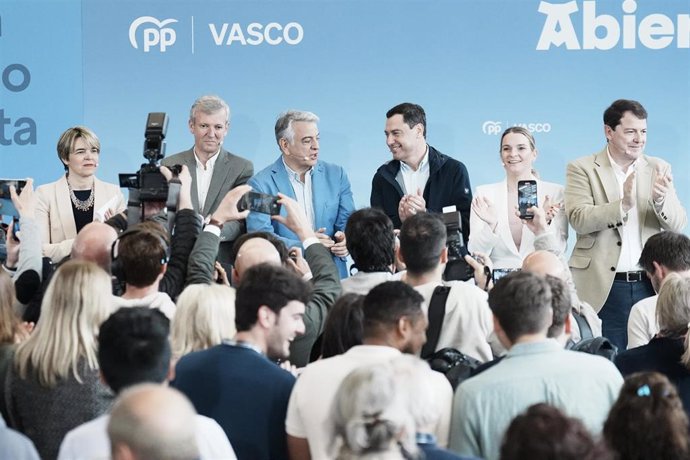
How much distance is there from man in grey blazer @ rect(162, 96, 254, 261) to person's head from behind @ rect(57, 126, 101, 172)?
50cm

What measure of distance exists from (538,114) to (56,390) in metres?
4.68

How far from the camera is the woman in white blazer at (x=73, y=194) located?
6363 millimetres

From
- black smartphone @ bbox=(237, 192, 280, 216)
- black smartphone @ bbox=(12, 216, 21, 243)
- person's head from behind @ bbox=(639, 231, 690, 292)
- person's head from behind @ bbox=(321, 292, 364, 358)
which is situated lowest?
person's head from behind @ bbox=(321, 292, 364, 358)

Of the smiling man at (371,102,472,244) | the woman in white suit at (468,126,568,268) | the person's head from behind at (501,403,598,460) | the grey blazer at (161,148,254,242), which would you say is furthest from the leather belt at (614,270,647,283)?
the person's head from behind at (501,403,598,460)

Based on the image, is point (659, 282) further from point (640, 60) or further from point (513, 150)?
point (640, 60)

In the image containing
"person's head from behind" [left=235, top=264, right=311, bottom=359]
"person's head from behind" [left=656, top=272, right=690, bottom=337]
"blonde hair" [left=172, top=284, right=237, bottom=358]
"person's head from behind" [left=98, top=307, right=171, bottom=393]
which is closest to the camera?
"person's head from behind" [left=98, top=307, right=171, bottom=393]

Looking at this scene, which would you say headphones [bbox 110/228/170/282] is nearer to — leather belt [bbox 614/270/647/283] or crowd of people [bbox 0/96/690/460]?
crowd of people [bbox 0/96/690/460]

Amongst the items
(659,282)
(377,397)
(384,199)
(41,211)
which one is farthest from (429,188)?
(377,397)

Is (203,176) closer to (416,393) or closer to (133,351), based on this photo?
(133,351)

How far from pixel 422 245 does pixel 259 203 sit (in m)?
1.16

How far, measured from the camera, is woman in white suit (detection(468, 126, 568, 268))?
20.8ft

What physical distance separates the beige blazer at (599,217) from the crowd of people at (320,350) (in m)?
0.33

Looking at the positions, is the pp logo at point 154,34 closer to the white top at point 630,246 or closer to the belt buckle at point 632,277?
the white top at point 630,246

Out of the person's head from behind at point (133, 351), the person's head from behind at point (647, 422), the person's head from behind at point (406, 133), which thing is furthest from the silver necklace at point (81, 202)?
the person's head from behind at point (647, 422)
